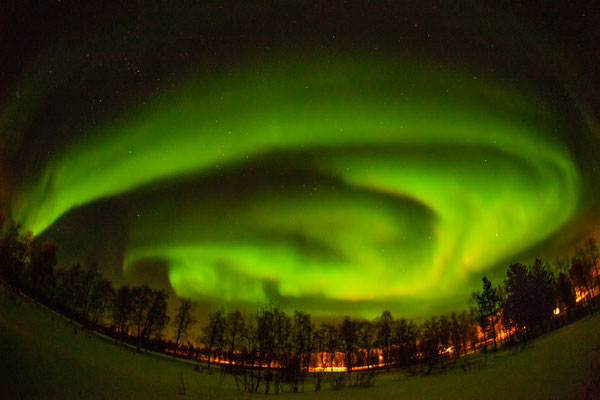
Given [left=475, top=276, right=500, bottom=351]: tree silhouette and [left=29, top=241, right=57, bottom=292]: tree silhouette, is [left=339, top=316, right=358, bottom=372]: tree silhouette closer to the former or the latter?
[left=475, top=276, right=500, bottom=351]: tree silhouette

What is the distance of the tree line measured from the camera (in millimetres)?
16375

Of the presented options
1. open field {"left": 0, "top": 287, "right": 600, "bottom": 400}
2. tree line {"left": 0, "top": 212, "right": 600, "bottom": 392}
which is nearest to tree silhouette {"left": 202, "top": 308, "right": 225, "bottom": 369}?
tree line {"left": 0, "top": 212, "right": 600, "bottom": 392}

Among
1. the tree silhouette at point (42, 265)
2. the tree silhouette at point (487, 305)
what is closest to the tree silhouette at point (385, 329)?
the tree silhouette at point (487, 305)

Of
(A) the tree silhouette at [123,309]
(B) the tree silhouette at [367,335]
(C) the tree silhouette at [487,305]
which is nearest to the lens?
(C) the tree silhouette at [487,305]

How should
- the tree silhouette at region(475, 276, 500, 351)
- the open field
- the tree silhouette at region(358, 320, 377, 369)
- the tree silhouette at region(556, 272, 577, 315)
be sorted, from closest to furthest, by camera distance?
the open field < the tree silhouette at region(556, 272, 577, 315) < the tree silhouette at region(475, 276, 500, 351) < the tree silhouette at region(358, 320, 377, 369)

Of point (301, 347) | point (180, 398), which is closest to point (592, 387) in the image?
point (180, 398)

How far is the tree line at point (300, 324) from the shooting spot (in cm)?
1638

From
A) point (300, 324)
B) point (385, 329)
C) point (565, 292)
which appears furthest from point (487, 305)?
point (300, 324)

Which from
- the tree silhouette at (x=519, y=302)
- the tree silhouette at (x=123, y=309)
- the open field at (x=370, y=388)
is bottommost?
the open field at (x=370, y=388)

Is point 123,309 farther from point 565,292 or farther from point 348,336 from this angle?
point 565,292

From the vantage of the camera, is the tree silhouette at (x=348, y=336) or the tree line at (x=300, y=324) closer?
the tree line at (x=300, y=324)

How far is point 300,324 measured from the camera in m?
43.4

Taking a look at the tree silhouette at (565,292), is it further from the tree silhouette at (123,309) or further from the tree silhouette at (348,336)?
the tree silhouette at (123,309)

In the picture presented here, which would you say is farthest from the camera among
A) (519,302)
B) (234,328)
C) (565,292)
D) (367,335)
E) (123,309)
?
(367,335)
